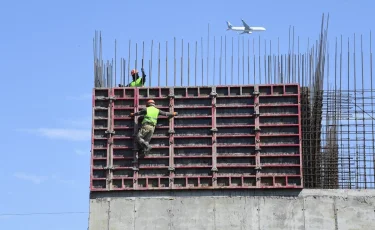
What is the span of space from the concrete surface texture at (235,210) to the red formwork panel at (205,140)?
12.2 inches

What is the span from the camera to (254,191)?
23.8 metres

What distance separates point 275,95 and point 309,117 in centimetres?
148

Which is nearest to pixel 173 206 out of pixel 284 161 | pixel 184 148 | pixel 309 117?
pixel 184 148

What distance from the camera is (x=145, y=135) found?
2414 centimetres

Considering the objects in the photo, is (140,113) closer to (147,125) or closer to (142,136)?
(147,125)

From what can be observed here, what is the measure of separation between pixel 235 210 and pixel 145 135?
11.5 ft

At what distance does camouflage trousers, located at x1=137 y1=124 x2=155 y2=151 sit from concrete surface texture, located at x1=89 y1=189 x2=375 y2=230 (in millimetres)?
1407

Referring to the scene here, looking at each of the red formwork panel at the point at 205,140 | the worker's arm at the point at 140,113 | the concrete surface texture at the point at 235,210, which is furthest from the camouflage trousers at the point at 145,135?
the concrete surface texture at the point at 235,210

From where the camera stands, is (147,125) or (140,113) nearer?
(147,125)

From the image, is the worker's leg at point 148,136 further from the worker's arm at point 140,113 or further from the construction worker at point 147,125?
the worker's arm at point 140,113

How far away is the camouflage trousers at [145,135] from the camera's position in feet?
78.9

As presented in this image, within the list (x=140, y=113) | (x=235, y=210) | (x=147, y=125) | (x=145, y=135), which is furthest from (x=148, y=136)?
(x=235, y=210)

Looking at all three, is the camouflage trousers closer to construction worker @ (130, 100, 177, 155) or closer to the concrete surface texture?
construction worker @ (130, 100, 177, 155)

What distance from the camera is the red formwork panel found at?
23969 mm
